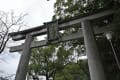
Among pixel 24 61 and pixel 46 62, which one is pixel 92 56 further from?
pixel 46 62

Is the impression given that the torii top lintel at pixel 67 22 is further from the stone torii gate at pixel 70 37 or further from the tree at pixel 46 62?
the tree at pixel 46 62

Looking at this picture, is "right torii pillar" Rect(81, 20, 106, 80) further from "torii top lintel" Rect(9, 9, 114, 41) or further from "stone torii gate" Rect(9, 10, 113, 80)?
"torii top lintel" Rect(9, 9, 114, 41)

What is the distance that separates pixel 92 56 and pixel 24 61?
9.86ft

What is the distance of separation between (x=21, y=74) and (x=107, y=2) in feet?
14.9

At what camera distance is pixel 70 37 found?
19.8 feet

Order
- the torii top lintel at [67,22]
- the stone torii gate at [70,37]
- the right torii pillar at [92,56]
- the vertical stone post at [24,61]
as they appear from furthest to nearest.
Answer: the vertical stone post at [24,61] → the torii top lintel at [67,22] → the stone torii gate at [70,37] → the right torii pillar at [92,56]

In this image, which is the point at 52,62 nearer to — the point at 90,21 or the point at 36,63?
the point at 36,63

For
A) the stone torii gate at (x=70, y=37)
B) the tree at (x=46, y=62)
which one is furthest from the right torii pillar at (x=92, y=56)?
the tree at (x=46, y=62)

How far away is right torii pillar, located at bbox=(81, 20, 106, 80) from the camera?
440cm

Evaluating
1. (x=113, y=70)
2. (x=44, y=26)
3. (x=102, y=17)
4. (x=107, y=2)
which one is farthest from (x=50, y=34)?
(x=113, y=70)

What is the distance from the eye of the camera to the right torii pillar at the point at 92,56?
173 inches

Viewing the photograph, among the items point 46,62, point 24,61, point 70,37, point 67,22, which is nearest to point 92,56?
point 70,37

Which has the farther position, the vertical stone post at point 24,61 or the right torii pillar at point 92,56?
the vertical stone post at point 24,61

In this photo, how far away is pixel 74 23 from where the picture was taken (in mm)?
5918
